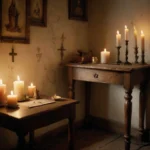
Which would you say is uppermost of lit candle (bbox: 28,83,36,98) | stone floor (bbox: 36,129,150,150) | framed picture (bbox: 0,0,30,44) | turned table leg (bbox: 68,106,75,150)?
framed picture (bbox: 0,0,30,44)

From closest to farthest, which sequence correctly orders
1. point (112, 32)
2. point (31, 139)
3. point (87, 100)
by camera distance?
point (31, 139)
point (112, 32)
point (87, 100)

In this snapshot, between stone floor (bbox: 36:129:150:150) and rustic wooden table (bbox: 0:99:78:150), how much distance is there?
21.2 inches

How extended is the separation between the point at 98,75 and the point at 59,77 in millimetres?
515

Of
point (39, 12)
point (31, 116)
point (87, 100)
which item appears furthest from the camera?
point (87, 100)

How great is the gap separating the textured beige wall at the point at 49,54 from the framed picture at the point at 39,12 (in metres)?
0.05

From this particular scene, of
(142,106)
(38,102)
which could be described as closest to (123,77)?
(142,106)

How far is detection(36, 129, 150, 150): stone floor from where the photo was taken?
219 centimetres

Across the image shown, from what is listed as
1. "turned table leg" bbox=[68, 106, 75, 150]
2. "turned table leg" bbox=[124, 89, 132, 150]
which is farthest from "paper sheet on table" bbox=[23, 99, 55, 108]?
"turned table leg" bbox=[124, 89, 132, 150]

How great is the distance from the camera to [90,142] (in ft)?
7.57

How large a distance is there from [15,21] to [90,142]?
133 cm

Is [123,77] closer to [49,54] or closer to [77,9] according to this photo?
[49,54]

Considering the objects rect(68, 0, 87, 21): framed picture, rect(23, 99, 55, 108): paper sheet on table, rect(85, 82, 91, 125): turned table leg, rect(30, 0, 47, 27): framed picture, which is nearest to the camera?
rect(23, 99, 55, 108): paper sheet on table

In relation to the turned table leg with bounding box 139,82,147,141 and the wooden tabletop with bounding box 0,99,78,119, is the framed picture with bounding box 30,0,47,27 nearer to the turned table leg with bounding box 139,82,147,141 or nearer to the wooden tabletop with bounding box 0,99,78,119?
the wooden tabletop with bounding box 0,99,78,119

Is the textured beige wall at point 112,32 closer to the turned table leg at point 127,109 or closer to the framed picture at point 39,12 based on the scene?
the turned table leg at point 127,109
